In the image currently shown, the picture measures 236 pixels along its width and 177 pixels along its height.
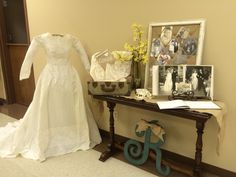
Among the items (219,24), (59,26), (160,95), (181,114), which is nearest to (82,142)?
(160,95)

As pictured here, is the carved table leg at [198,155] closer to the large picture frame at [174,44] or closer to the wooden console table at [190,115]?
the wooden console table at [190,115]

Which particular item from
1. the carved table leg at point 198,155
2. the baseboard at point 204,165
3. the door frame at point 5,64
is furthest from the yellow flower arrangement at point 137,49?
the door frame at point 5,64

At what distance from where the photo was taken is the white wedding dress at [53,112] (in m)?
2.36

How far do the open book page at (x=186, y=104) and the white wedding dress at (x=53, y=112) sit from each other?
3.60 feet

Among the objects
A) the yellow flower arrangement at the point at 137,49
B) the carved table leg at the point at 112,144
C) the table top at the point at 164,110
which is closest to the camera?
the table top at the point at 164,110

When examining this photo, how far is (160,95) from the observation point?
1874mm

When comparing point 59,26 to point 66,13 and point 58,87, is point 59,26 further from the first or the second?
point 58,87

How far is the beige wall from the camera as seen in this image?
1753mm

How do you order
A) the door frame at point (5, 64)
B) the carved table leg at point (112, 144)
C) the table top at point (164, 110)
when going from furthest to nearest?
1. the door frame at point (5, 64)
2. the carved table leg at point (112, 144)
3. the table top at point (164, 110)

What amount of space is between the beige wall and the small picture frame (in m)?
0.13

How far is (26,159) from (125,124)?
43.9 inches

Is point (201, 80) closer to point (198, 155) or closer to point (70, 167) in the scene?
point (198, 155)

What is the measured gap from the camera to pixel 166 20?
2000 millimetres

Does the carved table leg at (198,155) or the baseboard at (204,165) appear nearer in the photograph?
the carved table leg at (198,155)
